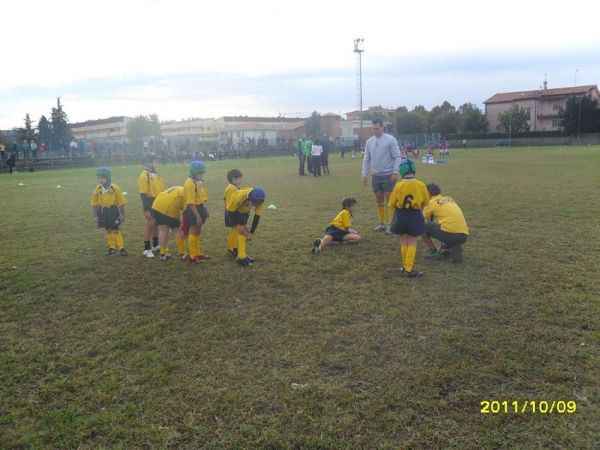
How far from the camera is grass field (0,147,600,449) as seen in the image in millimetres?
3123

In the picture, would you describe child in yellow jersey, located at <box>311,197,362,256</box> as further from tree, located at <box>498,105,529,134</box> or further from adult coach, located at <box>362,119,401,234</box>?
tree, located at <box>498,105,529,134</box>

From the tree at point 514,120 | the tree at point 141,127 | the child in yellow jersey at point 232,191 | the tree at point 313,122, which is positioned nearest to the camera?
the child in yellow jersey at point 232,191

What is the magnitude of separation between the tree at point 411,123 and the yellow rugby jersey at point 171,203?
263 feet

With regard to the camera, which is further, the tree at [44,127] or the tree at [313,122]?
the tree at [313,122]

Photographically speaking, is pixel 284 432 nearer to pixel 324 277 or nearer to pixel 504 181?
pixel 324 277

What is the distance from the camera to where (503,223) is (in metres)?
9.04

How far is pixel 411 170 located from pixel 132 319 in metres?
3.95

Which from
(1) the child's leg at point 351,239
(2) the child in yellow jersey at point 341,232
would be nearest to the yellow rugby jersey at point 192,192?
(2) the child in yellow jersey at point 341,232

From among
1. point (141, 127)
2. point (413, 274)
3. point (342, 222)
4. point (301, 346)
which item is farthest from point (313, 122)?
point (301, 346)

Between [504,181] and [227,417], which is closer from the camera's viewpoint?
[227,417]

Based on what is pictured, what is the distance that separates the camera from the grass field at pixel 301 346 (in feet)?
10.2

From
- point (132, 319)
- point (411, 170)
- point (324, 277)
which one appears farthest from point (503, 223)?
point (132, 319)

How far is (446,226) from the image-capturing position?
6.51m

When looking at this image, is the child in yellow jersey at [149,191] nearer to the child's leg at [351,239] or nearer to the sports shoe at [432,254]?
the child's leg at [351,239]
